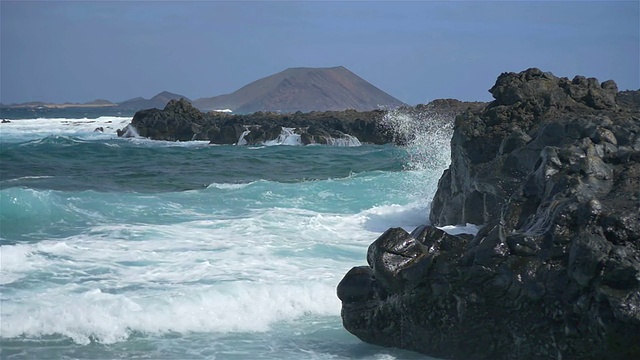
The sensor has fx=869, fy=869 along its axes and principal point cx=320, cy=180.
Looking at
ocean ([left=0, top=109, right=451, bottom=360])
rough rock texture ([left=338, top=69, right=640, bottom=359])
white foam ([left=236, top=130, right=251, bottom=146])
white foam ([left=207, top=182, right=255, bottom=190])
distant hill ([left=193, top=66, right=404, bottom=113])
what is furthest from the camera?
distant hill ([left=193, top=66, right=404, bottom=113])

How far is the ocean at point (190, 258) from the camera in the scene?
652 centimetres

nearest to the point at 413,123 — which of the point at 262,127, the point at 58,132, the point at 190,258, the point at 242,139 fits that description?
the point at 262,127

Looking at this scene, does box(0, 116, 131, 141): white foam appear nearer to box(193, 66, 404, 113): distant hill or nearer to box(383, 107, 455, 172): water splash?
box(383, 107, 455, 172): water splash

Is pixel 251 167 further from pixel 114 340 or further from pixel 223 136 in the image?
pixel 114 340

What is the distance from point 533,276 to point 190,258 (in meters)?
4.69

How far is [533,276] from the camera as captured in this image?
5477 millimetres

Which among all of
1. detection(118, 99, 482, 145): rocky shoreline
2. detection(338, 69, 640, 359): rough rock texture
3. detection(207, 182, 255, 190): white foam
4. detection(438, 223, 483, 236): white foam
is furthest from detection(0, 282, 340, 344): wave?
detection(118, 99, 482, 145): rocky shoreline

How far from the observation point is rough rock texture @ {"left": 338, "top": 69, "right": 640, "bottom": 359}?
519 cm

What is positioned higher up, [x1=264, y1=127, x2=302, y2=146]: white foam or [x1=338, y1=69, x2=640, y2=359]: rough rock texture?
[x1=264, y1=127, x2=302, y2=146]: white foam

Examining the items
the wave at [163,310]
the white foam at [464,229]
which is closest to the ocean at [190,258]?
the wave at [163,310]

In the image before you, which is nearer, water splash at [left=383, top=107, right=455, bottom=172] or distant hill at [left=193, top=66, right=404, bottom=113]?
water splash at [left=383, top=107, right=455, bottom=172]

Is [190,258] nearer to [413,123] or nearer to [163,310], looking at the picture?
[163,310]

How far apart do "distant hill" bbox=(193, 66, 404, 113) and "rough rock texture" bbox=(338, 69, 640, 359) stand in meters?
101

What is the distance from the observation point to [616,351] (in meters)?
5.07
